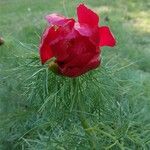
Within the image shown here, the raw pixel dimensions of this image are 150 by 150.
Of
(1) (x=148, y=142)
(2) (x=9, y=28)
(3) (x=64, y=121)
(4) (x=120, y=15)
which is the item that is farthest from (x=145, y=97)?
(4) (x=120, y=15)

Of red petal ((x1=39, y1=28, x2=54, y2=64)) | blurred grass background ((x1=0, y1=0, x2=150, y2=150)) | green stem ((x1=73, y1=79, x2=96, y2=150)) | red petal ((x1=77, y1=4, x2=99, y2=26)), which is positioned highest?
red petal ((x1=77, y1=4, x2=99, y2=26))

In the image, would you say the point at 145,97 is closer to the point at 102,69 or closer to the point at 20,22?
the point at 102,69

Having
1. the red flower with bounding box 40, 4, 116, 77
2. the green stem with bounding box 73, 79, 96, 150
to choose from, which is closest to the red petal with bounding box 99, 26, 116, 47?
the red flower with bounding box 40, 4, 116, 77

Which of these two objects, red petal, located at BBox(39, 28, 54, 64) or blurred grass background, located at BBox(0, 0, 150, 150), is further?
blurred grass background, located at BBox(0, 0, 150, 150)

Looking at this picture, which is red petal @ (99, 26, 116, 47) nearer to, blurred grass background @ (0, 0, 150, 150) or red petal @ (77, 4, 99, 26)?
red petal @ (77, 4, 99, 26)

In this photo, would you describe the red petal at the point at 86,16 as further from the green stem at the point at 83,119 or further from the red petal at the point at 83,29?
the green stem at the point at 83,119

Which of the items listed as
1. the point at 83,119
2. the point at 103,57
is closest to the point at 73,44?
the point at 83,119

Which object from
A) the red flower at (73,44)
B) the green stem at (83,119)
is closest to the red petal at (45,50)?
the red flower at (73,44)
